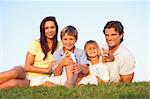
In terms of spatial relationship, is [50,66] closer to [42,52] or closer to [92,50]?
[42,52]

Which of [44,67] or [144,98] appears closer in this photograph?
[144,98]

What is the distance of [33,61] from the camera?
6273mm

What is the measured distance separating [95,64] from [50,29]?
94 centimetres

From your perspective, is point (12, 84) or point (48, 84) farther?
point (48, 84)

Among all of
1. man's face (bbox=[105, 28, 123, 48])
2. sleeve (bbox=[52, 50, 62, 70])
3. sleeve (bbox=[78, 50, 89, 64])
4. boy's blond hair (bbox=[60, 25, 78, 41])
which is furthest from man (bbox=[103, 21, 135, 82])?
sleeve (bbox=[52, 50, 62, 70])

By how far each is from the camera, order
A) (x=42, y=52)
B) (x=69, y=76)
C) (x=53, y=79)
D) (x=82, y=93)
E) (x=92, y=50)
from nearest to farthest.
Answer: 1. (x=82, y=93)
2. (x=69, y=76)
3. (x=53, y=79)
4. (x=92, y=50)
5. (x=42, y=52)

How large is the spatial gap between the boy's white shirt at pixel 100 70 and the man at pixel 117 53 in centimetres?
7

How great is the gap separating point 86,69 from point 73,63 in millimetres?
325

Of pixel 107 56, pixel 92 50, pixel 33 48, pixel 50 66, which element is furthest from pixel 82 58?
pixel 33 48

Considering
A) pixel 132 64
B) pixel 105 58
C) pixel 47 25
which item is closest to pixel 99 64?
pixel 105 58

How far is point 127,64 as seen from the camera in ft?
20.5

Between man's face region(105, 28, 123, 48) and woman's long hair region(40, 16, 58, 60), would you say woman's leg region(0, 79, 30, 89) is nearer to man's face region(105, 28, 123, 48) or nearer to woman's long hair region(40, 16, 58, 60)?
woman's long hair region(40, 16, 58, 60)

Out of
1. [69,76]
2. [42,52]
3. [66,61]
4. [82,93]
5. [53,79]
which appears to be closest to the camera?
[82,93]

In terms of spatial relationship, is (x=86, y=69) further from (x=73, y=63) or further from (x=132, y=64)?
(x=132, y=64)
